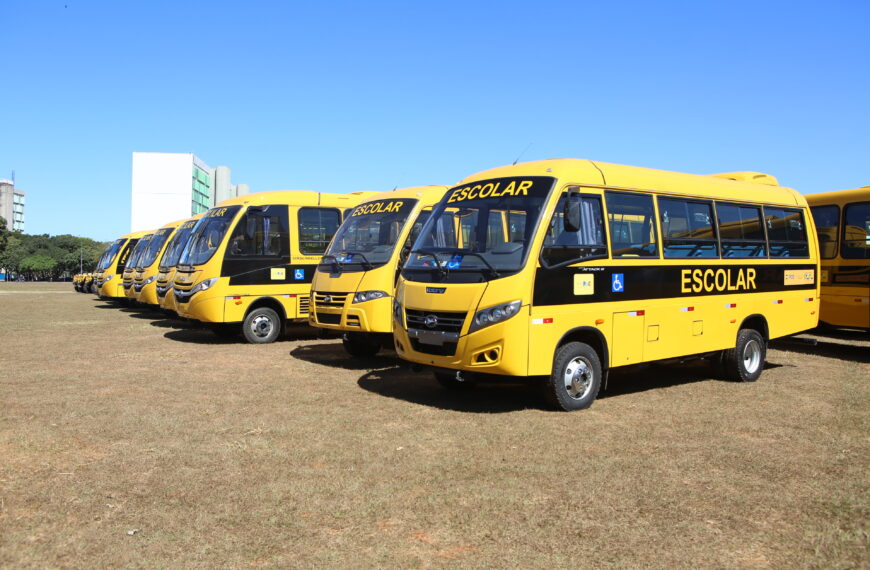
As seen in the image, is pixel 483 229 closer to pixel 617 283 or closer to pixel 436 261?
pixel 436 261

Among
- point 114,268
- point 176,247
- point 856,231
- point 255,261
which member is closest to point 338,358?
point 255,261

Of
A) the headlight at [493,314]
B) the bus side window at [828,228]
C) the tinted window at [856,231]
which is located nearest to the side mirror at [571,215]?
the headlight at [493,314]

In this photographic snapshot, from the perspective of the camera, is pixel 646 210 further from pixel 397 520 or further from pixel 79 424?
pixel 79 424

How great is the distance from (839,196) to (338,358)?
9167 mm

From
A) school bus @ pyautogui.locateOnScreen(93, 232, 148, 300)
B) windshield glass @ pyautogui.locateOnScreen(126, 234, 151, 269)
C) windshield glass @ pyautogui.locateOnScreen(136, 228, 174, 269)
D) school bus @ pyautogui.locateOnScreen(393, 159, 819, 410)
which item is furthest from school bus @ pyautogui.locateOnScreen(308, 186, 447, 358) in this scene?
school bus @ pyautogui.locateOnScreen(93, 232, 148, 300)

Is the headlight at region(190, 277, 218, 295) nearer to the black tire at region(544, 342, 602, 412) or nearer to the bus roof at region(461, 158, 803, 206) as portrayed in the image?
the bus roof at region(461, 158, 803, 206)

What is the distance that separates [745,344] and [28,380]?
9.57 m

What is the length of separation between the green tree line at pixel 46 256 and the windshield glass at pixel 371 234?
3157 inches

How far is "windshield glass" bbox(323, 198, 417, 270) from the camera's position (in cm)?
1129

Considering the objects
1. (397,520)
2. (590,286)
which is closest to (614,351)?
(590,286)

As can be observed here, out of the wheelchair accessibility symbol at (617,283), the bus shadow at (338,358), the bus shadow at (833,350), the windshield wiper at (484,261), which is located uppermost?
the windshield wiper at (484,261)

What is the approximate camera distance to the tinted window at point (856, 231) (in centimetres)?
1249

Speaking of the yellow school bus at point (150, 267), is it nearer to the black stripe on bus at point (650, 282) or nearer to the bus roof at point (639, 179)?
the bus roof at point (639, 179)

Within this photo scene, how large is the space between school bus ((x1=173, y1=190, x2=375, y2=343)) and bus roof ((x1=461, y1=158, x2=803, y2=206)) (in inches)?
242
